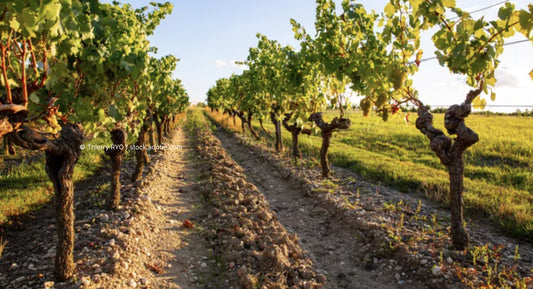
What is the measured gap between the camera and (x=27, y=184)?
9.62 m

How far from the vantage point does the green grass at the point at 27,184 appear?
8.00 m

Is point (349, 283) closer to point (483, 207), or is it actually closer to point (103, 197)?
point (483, 207)

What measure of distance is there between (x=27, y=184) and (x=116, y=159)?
358 centimetres

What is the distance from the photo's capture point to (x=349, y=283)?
5828mm

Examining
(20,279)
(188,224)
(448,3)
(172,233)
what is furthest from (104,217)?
(448,3)

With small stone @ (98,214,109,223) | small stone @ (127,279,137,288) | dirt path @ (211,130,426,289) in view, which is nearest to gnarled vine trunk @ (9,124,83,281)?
small stone @ (127,279,137,288)

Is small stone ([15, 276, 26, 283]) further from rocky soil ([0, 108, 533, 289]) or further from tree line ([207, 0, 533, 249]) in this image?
tree line ([207, 0, 533, 249])

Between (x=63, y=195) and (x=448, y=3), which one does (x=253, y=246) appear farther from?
(x=448, y=3)

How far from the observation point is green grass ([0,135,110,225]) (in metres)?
8.00

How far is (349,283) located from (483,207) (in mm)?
4957

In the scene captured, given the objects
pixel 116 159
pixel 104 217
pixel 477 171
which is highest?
pixel 116 159

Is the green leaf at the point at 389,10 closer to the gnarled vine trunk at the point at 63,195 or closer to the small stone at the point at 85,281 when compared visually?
the gnarled vine trunk at the point at 63,195

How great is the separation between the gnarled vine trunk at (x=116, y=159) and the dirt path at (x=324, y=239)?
13.9ft

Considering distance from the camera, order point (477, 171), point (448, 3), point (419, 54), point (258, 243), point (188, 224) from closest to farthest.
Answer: point (448, 3) < point (258, 243) < point (419, 54) < point (188, 224) < point (477, 171)
